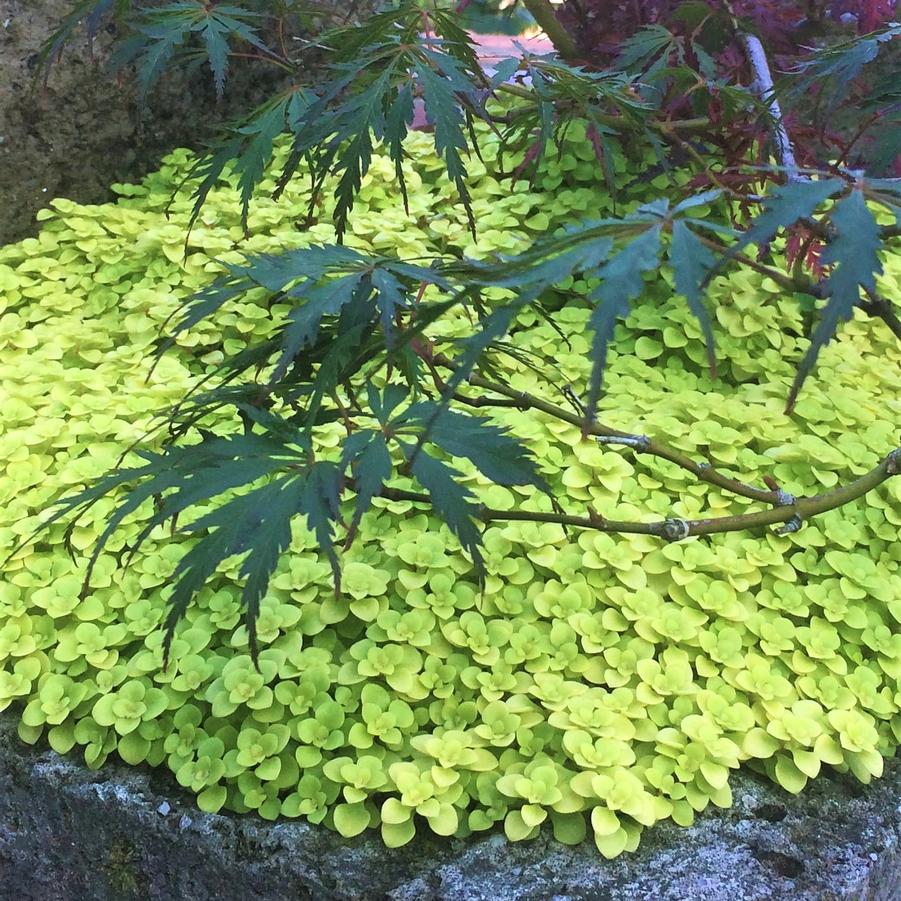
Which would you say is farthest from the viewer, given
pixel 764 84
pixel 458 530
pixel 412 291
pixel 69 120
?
pixel 69 120

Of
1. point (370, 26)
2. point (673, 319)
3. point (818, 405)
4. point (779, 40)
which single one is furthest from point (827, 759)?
point (779, 40)

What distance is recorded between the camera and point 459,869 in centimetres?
103

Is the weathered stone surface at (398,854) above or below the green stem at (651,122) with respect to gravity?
below

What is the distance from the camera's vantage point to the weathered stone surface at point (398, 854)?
1.01 m

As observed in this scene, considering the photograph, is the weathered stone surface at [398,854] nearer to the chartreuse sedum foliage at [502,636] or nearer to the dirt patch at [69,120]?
the chartreuse sedum foliage at [502,636]

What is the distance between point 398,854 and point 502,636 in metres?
0.33

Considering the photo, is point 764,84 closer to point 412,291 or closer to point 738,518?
point 738,518

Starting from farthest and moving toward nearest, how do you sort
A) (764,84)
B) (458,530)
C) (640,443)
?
(764,84) < (640,443) < (458,530)

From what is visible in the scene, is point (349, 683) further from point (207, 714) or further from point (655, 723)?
point (655, 723)

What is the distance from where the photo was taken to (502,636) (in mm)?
1227

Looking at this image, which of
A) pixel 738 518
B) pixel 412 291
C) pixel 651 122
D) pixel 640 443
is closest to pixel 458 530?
pixel 412 291

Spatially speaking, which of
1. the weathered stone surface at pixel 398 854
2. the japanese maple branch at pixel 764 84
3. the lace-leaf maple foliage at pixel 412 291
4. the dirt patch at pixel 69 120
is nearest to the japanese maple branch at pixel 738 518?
the lace-leaf maple foliage at pixel 412 291

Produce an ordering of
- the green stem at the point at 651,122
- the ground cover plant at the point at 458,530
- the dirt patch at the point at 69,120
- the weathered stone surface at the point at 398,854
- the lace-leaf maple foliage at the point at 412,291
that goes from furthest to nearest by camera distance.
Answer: the dirt patch at the point at 69,120 → the green stem at the point at 651,122 → the weathered stone surface at the point at 398,854 → the ground cover plant at the point at 458,530 → the lace-leaf maple foliage at the point at 412,291

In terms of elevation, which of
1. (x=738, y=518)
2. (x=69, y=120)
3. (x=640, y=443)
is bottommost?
(x=738, y=518)
